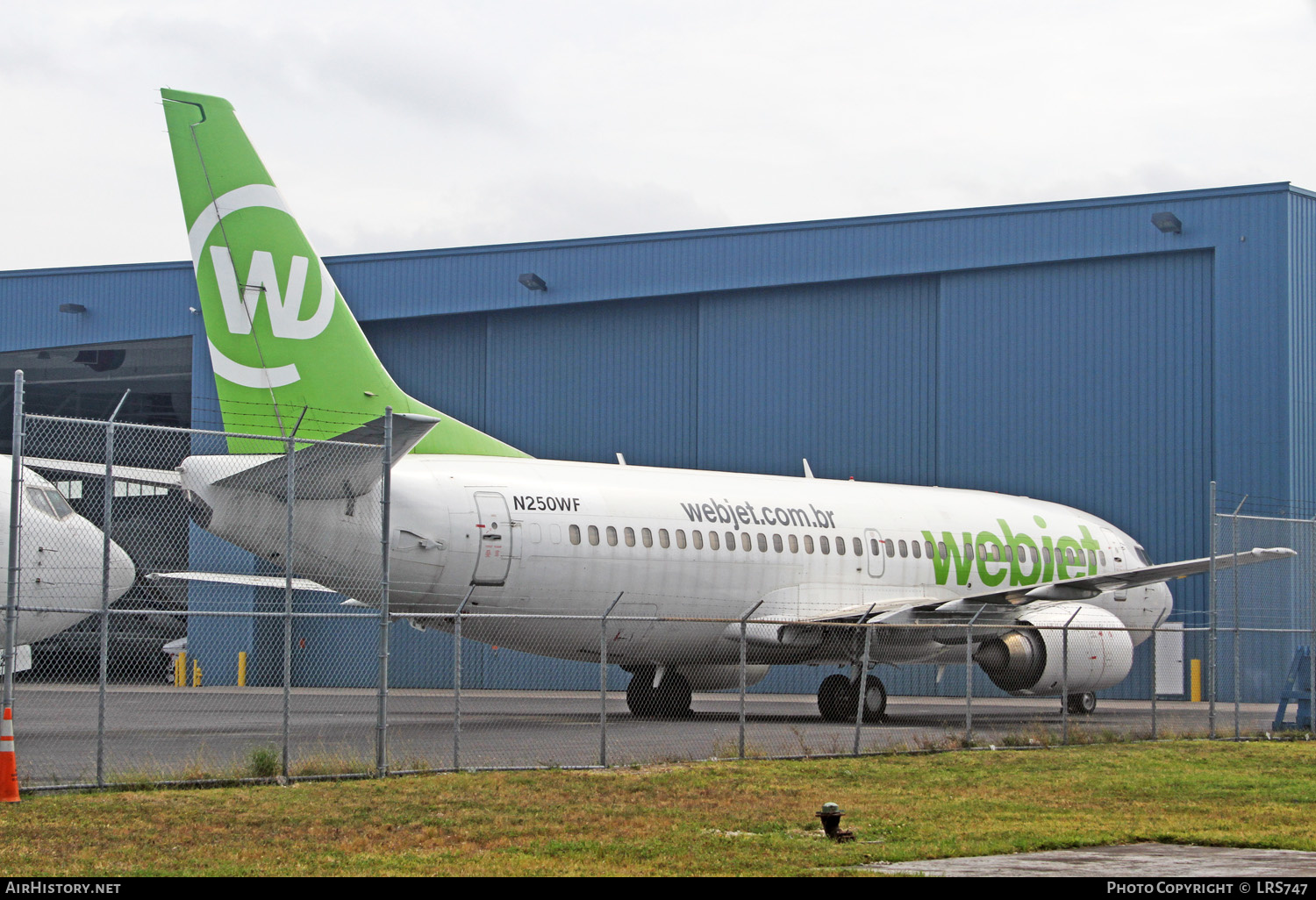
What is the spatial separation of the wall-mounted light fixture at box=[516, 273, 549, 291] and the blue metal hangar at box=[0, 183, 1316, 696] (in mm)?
118

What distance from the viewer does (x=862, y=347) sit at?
3403cm

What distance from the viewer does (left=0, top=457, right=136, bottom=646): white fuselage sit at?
16547 mm

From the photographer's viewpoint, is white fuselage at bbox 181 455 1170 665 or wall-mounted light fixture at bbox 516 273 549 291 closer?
white fuselage at bbox 181 455 1170 665

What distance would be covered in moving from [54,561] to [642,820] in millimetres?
9488

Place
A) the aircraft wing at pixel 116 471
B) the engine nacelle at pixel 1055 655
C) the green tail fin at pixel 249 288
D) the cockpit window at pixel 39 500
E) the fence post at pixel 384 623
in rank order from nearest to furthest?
the fence post at pixel 384 623, the aircraft wing at pixel 116 471, the cockpit window at pixel 39 500, the green tail fin at pixel 249 288, the engine nacelle at pixel 1055 655

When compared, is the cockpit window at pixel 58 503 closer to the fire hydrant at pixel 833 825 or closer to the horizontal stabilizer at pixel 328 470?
the horizontal stabilizer at pixel 328 470

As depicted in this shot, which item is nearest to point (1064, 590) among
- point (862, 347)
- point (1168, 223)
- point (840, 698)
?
point (840, 698)

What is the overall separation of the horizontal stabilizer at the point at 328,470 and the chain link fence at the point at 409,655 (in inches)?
1.5

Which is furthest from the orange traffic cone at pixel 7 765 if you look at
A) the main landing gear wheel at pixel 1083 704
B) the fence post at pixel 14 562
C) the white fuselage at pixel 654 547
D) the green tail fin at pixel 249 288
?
the main landing gear wheel at pixel 1083 704

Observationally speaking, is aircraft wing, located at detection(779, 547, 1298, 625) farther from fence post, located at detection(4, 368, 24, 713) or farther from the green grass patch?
fence post, located at detection(4, 368, 24, 713)

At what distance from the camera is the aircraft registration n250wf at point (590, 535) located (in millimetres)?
18516

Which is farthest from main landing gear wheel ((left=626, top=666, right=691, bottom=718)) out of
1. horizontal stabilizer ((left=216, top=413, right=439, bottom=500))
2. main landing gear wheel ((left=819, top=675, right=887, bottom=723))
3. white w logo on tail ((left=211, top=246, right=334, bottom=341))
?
white w logo on tail ((left=211, top=246, right=334, bottom=341))

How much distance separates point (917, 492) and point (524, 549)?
8.93m

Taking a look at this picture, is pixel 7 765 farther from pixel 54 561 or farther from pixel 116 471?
pixel 54 561
